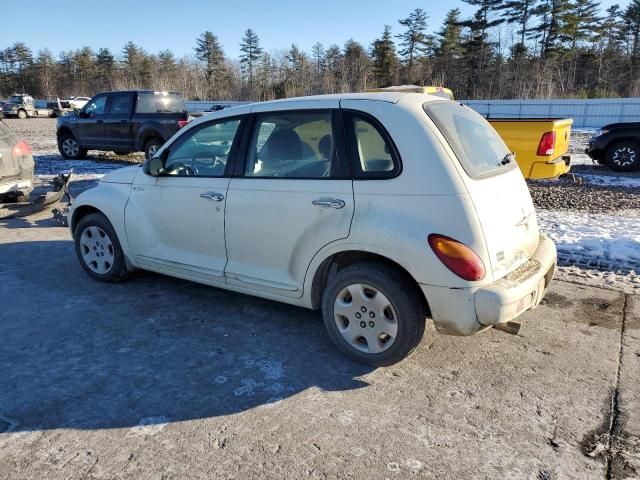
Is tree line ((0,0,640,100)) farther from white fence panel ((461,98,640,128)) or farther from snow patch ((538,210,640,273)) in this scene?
snow patch ((538,210,640,273))

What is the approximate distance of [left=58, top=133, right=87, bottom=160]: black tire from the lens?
1485 cm

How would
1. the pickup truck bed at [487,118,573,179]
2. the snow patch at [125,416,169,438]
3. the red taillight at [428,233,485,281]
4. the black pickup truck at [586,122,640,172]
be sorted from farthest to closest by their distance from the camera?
the black pickup truck at [586,122,640,172] → the pickup truck bed at [487,118,573,179] → the red taillight at [428,233,485,281] → the snow patch at [125,416,169,438]

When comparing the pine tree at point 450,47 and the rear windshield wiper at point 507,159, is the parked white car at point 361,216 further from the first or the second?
the pine tree at point 450,47

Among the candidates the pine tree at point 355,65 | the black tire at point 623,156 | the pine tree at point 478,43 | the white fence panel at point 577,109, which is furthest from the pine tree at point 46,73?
the black tire at point 623,156

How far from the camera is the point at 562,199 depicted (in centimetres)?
872

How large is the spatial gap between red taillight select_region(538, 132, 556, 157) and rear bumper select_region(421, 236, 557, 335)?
5.63 metres

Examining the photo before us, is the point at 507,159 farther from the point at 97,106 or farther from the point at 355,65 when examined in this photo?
the point at 355,65

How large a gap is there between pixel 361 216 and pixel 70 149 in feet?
46.5

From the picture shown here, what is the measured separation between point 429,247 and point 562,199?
21.8 ft

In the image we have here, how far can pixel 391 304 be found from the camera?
331cm

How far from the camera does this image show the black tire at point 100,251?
16.3 feet

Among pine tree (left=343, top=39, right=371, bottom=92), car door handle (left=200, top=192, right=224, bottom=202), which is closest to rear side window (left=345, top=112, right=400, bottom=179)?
car door handle (left=200, top=192, right=224, bottom=202)

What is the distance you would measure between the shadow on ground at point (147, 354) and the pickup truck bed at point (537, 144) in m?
5.67

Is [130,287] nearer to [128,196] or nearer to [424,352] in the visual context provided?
[128,196]
